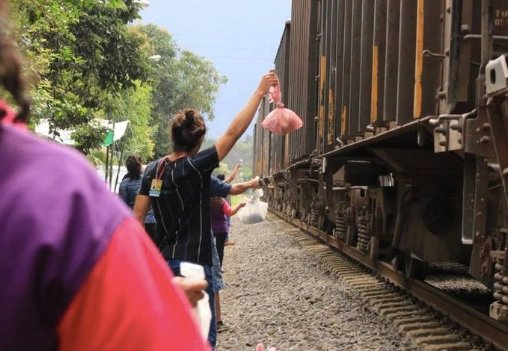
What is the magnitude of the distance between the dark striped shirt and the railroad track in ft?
7.99

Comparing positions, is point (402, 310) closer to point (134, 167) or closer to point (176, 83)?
point (134, 167)

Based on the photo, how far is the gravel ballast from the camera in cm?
552

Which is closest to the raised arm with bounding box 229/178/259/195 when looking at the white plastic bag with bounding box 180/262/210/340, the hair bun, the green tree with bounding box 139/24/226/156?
the hair bun

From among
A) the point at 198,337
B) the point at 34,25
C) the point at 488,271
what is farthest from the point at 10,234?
the point at 34,25

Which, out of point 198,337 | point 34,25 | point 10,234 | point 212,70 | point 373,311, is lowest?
point 373,311

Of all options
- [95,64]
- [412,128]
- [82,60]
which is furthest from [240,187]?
[95,64]

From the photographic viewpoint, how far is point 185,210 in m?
3.34

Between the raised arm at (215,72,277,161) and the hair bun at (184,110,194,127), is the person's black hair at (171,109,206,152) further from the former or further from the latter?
the raised arm at (215,72,277,161)

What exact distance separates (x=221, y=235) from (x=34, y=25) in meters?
3.77

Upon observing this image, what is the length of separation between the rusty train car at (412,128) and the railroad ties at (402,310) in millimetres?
346

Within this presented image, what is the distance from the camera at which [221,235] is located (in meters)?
6.64

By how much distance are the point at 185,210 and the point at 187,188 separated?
116 millimetres

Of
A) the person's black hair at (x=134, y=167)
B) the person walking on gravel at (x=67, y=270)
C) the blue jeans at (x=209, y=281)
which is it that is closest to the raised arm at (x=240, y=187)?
the blue jeans at (x=209, y=281)

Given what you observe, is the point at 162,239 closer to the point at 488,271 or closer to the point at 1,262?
the point at 488,271
